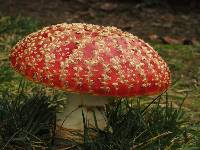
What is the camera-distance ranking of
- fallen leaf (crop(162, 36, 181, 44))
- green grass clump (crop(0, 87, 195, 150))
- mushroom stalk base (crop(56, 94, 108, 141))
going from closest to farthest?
1. green grass clump (crop(0, 87, 195, 150))
2. mushroom stalk base (crop(56, 94, 108, 141))
3. fallen leaf (crop(162, 36, 181, 44))

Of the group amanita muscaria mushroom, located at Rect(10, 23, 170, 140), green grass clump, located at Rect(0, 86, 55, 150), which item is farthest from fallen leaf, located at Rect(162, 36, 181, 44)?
amanita muscaria mushroom, located at Rect(10, 23, 170, 140)

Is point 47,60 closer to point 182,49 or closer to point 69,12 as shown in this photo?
point 182,49

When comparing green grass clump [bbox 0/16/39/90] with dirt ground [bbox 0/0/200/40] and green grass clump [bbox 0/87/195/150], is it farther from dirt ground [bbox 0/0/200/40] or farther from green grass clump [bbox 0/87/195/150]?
green grass clump [bbox 0/87/195/150]

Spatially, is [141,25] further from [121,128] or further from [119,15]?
[121,128]

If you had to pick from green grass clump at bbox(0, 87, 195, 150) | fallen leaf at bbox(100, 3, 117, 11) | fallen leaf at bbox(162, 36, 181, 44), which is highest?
fallen leaf at bbox(100, 3, 117, 11)

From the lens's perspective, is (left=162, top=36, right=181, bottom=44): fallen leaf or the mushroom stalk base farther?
(left=162, top=36, right=181, bottom=44): fallen leaf

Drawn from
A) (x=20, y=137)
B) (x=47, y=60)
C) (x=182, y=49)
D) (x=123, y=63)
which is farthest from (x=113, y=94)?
(x=182, y=49)

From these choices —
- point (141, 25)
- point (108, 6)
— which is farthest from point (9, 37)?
point (108, 6)
